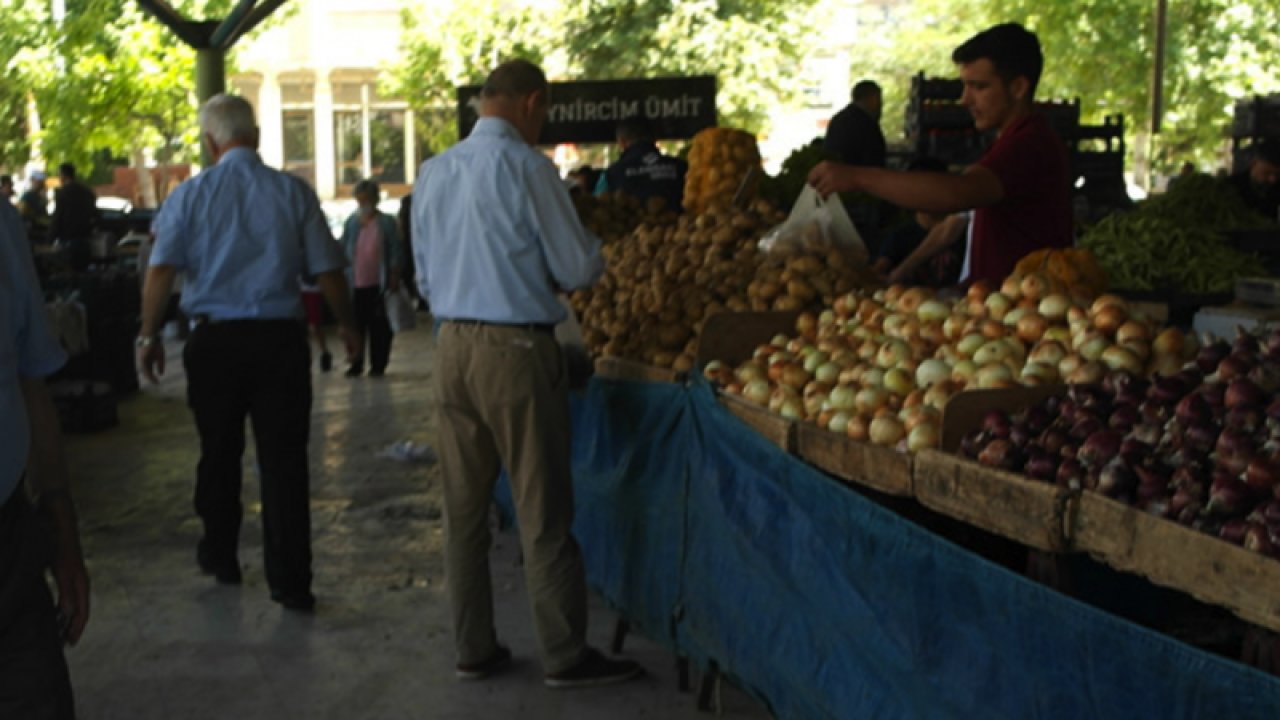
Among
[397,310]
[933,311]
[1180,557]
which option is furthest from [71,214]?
[1180,557]

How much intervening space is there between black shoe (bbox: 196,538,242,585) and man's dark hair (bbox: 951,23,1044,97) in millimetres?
4025

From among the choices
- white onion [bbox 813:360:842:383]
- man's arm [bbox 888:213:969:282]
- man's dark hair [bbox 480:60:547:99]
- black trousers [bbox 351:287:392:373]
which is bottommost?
black trousers [bbox 351:287:392:373]

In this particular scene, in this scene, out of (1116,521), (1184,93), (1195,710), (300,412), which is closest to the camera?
(1195,710)

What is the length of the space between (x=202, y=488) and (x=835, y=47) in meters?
56.9

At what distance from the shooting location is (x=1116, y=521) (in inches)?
133

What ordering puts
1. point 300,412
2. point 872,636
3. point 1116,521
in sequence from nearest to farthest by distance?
1. point 1116,521
2. point 872,636
3. point 300,412

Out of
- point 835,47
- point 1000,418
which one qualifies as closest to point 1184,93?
point 835,47

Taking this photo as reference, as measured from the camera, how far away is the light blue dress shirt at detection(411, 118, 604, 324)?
5.50 meters

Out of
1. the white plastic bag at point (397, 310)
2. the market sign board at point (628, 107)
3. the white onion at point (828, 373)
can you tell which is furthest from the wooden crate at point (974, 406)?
the white plastic bag at point (397, 310)

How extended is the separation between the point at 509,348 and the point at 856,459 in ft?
4.87

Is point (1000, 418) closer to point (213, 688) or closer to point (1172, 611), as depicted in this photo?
point (1172, 611)

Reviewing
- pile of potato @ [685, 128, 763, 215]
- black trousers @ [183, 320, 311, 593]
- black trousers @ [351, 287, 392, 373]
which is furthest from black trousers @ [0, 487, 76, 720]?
black trousers @ [351, 287, 392, 373]

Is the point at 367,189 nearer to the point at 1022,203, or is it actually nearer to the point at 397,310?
the point at 397,310

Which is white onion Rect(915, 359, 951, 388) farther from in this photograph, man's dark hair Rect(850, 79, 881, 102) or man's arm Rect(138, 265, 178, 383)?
man's dark hair Rect(850, 79, 881, 102)
